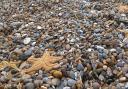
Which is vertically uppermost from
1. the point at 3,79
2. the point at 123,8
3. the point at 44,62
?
the point at 123,8

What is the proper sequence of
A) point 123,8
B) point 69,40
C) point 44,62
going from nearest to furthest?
point 44,62 → point 69,40 → point 123,8

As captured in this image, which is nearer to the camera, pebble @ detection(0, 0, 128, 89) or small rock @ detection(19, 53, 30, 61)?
pebble @ detection(0, 0, 128, 89)

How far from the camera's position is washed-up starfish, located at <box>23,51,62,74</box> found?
447 centimetres

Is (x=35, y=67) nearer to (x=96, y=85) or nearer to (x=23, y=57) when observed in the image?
(x=23, y=57)

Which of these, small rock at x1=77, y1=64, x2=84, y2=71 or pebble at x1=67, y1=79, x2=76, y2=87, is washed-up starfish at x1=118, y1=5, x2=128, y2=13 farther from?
pebble at x1=67, y1=79, x2=76, y2=87

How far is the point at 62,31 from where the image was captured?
541 centimetres

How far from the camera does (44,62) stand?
4.58 meters

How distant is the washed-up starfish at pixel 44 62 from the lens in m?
4.47

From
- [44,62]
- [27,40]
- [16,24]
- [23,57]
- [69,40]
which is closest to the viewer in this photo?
[44,62]

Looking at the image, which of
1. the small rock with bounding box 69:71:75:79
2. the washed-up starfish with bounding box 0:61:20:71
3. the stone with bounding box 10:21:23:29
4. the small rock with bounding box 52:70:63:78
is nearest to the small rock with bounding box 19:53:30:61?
the washed-up starfish with bounding box 0:61:20:71

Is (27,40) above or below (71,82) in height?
above

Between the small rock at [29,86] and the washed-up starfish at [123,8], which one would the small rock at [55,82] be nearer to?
the small rock at [29,86]

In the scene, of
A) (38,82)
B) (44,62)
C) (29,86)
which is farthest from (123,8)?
(29,86)

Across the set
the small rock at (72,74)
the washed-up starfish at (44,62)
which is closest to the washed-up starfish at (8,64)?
the washed-up starfish at (44,62)
